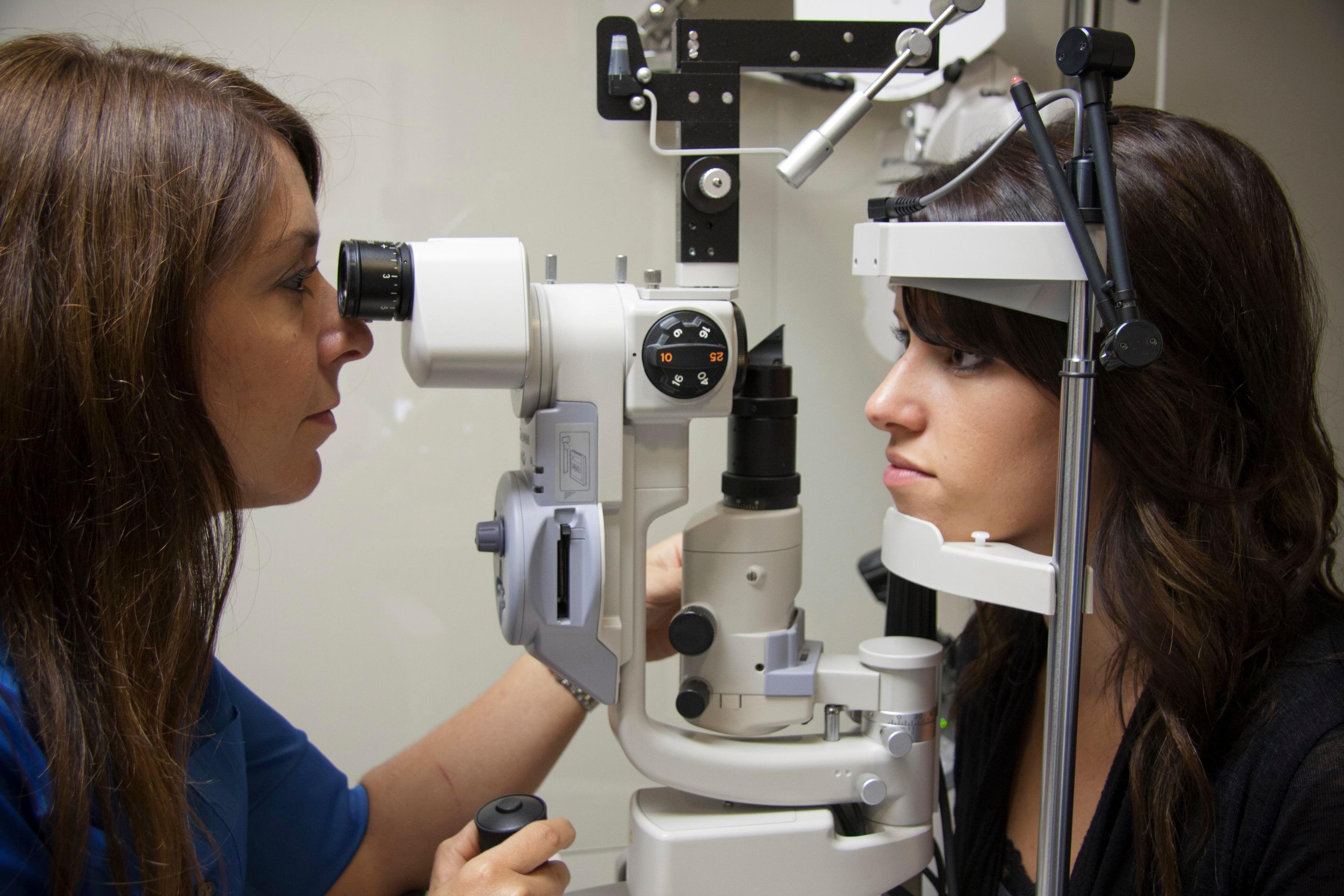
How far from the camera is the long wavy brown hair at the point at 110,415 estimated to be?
0.62m

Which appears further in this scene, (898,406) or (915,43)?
(898,406)

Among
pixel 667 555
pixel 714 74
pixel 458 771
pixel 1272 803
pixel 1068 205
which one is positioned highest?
pixel 714 74

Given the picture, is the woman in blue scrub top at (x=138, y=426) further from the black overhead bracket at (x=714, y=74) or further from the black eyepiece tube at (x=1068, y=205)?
the black eyepiece tube at (x=1068, y=205)

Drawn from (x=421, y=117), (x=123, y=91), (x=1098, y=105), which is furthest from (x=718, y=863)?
(x=421, y=117)

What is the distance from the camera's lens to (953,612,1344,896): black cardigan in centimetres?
68

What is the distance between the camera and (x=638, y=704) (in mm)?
784

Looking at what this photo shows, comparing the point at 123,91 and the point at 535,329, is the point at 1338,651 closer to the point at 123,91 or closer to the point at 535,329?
the point at 535,329

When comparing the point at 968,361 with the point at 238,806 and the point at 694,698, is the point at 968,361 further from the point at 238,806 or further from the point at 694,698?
the point at 238,806

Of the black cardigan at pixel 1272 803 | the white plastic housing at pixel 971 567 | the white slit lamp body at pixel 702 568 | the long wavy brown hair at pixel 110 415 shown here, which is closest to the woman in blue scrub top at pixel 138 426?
the long wavy brown hair at pixel 110 415

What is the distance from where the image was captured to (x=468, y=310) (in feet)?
2.21

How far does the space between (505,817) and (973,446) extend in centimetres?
49

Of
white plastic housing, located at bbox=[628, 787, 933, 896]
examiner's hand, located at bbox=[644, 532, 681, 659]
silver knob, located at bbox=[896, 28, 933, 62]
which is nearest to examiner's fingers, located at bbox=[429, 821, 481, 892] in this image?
white plastic housing, located at bbox=[628, 787, 933, 896]

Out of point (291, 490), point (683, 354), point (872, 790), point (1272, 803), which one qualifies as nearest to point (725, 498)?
point (683, 354)

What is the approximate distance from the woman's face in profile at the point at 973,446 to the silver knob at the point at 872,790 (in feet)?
0.70
